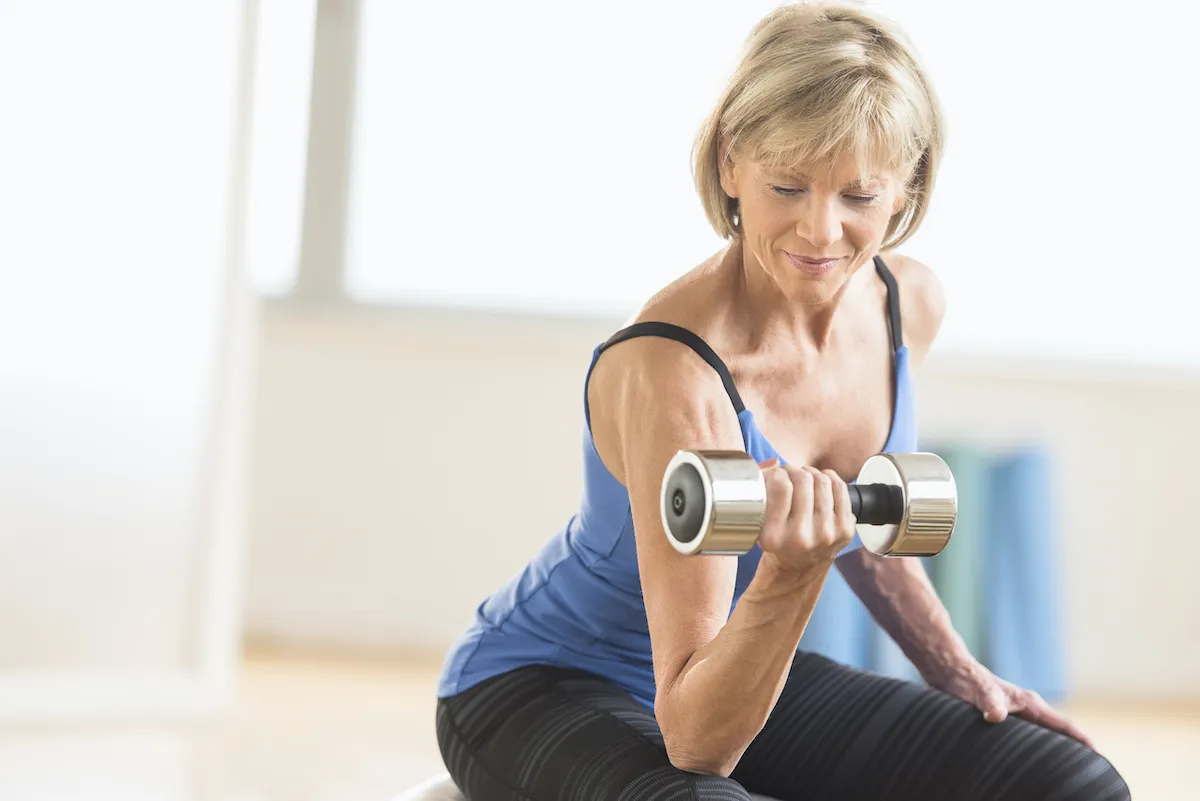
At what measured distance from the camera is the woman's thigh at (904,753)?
1198 mm

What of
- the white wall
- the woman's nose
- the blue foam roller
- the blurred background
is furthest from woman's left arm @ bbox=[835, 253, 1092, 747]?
the white wall

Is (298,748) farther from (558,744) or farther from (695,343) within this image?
(695,343)

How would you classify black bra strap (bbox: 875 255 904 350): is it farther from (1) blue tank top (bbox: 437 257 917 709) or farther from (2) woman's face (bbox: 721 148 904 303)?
(2) woman's face (bbox: 721 148 904 303)

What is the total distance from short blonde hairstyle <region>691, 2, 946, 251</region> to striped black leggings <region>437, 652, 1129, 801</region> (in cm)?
53

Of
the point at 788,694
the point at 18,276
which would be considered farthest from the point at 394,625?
the point at 788,694

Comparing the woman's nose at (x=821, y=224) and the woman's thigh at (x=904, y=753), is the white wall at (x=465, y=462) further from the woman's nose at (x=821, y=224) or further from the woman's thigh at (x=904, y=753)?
the woman's nose at (x=821, y=224)

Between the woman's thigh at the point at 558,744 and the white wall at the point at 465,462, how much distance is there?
208 centimetres

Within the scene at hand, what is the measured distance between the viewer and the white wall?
3.38 meters

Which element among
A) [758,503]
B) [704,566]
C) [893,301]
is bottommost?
[704,566]

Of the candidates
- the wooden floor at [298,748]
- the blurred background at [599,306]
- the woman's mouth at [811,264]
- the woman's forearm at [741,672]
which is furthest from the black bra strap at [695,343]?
the blurred background at [599,306]

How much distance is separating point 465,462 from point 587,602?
7.20ft

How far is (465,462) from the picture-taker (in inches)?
135

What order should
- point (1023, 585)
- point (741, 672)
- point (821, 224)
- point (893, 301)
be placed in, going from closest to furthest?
point (741, 672) < point (821, 224) < point (893, 301) < point (1023, 585)

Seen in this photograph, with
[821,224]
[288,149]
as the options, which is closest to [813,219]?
[821,224]
